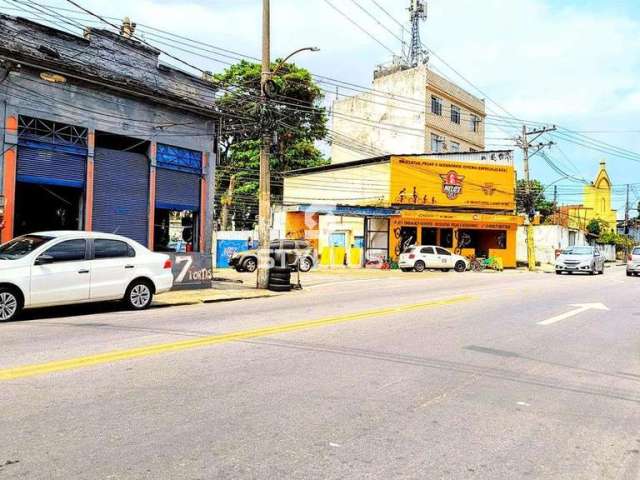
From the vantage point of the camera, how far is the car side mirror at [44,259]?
34.7 feet

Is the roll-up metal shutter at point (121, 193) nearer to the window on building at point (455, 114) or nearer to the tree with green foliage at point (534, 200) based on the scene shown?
the tree with green foliage at point (534, 200)

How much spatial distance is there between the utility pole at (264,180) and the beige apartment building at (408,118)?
25.0 metres

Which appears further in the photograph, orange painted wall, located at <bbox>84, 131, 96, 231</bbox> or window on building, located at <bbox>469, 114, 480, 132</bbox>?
window on building, located at <bbox>469, 114, 480, 132</bbox>

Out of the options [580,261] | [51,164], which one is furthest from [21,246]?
[580,261]

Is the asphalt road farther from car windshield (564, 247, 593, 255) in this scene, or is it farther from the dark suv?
car windshield (564, 247, 593, 255)

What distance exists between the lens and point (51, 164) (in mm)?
14352

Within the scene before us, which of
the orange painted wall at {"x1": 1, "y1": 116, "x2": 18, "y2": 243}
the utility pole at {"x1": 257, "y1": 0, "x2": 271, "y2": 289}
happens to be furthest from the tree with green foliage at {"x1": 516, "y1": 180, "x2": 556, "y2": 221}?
the orange painted wall at {"x1": 1, "y1": 116, "x2": 18, "y2": 243}

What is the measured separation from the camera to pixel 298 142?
146 feet

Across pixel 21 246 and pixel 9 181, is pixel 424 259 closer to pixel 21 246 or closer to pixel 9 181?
pixel 9 181

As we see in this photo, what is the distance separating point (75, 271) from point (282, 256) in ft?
49.7

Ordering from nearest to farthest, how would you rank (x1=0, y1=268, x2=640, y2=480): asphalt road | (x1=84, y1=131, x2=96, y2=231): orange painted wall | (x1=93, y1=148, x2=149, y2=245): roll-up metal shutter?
(x1=0, y1=268, x2=640, y2=480): asphalt road
(x1=84, y1=131, x2=96, y2=231): orange painted wall
(x1=93, y1=148, x2=149, y2=245): roll-up metal shutter

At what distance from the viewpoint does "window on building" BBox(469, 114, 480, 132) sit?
47656 mm

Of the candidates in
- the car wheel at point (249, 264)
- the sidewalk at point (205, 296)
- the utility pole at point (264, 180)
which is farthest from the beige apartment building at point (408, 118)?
the sidewalk at point (205, 296)

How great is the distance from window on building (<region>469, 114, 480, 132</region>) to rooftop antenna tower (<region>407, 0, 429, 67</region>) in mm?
6321
